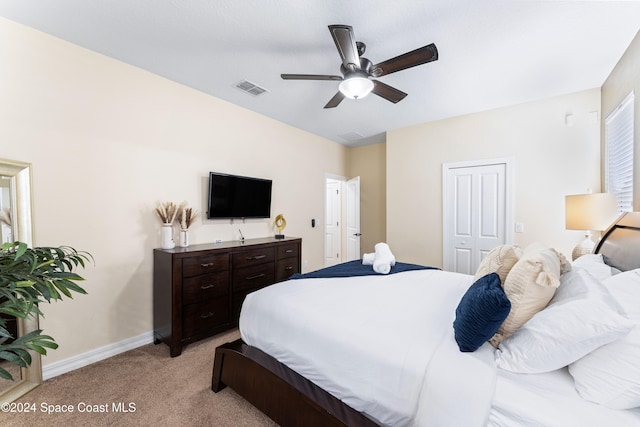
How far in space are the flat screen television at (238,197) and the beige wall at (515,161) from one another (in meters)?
2.12

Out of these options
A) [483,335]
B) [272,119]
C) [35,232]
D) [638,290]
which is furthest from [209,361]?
[272,119]

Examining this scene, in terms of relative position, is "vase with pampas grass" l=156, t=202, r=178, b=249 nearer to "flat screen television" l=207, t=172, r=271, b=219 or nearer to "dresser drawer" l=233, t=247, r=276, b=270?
"flat screen television" l=207, t=172, r=271, b=219

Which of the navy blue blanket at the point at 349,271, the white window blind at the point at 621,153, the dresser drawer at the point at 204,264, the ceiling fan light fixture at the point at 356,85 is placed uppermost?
the ceiling fan light fixture at the point at 356,85

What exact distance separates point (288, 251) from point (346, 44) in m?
2.43

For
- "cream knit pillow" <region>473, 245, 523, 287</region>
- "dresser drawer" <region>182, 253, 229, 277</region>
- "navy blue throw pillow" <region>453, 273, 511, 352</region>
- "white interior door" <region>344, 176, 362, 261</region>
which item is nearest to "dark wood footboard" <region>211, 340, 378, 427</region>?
"navy blue throw pillow" <region>453, 273, 511, 352</region>

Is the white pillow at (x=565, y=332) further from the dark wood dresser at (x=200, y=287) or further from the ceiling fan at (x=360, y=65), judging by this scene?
the dark wood dresser at (x=200, y=287)

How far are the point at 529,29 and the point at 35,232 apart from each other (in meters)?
4.07

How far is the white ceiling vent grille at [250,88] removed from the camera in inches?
111

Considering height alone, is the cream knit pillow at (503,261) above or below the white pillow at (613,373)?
above

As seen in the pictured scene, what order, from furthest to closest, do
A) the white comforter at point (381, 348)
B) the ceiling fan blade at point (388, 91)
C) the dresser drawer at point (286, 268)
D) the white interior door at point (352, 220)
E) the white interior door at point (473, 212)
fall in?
the white interior door at point (352, 220)
the white interior door at point (473, 212)
the dresser drawer at point (286, 268)
the ceiling fan blade at point (388, 91)
the white comforter at point (381, 348)

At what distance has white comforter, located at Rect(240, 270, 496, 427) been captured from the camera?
1016 millimetres

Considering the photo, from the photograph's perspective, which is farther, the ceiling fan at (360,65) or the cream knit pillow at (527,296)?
the ceiling fan at (360,65)

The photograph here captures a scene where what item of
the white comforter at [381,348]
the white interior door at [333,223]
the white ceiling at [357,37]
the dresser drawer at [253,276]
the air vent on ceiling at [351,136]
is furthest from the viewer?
the white interior door at [333,223]

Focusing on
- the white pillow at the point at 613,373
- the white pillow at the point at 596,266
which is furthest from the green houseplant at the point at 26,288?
the white pillow at the point at 596,266
